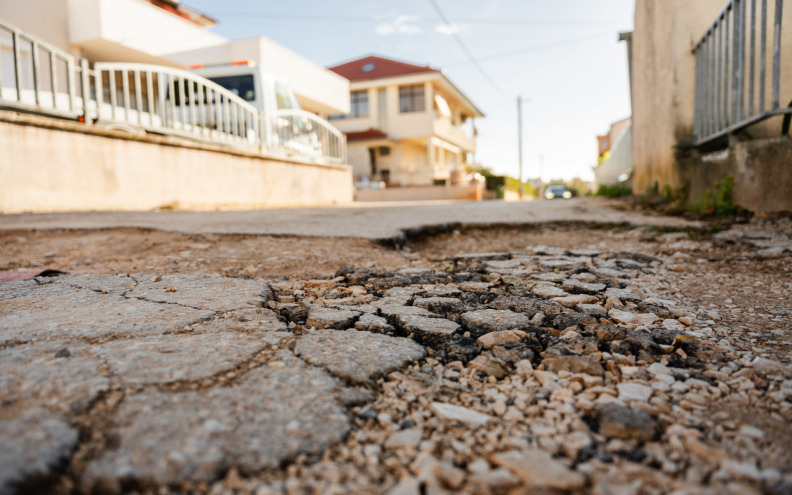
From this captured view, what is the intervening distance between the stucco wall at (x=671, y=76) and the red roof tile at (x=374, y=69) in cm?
1738

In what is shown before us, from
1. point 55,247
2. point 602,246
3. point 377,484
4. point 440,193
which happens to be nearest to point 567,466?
point 377,484

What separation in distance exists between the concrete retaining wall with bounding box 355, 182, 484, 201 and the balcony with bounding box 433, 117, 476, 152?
563 centimetres

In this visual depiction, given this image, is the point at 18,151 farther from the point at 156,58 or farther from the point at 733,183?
the point at 156,58

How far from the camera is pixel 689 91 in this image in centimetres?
435

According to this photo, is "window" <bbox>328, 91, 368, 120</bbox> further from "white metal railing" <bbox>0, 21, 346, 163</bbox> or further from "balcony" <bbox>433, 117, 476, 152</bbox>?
"white metal railing" <bbox>0, 21, 346, 163</bbox>

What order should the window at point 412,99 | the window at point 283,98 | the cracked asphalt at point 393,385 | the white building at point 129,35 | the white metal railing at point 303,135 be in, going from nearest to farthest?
the cracked asphalt at point 393,385
the white metal railing at point 303,135
the window at point 283,98
the white building at point 129,35
the window at point 412,99

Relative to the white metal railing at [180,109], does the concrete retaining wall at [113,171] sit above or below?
below

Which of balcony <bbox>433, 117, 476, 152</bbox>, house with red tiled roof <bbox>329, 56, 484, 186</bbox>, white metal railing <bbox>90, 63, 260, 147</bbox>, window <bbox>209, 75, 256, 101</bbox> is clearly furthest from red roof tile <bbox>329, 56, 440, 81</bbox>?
white metal railing <bbox>90, 63, 260, 147</bbox>

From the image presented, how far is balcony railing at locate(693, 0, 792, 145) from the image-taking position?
284 cm

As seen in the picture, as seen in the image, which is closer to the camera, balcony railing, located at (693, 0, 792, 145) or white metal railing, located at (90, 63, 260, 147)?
balcony railing, located at (693, 0, 792, 145)

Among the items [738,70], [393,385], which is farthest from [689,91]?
[393,385]

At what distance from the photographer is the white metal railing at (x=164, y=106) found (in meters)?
4.34

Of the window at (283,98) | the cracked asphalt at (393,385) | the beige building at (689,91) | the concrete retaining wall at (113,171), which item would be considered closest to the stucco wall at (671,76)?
the beige building at (689,91)

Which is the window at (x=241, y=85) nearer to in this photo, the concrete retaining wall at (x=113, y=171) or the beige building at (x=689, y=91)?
the concrete retaining wall at (x=113, y=171)
